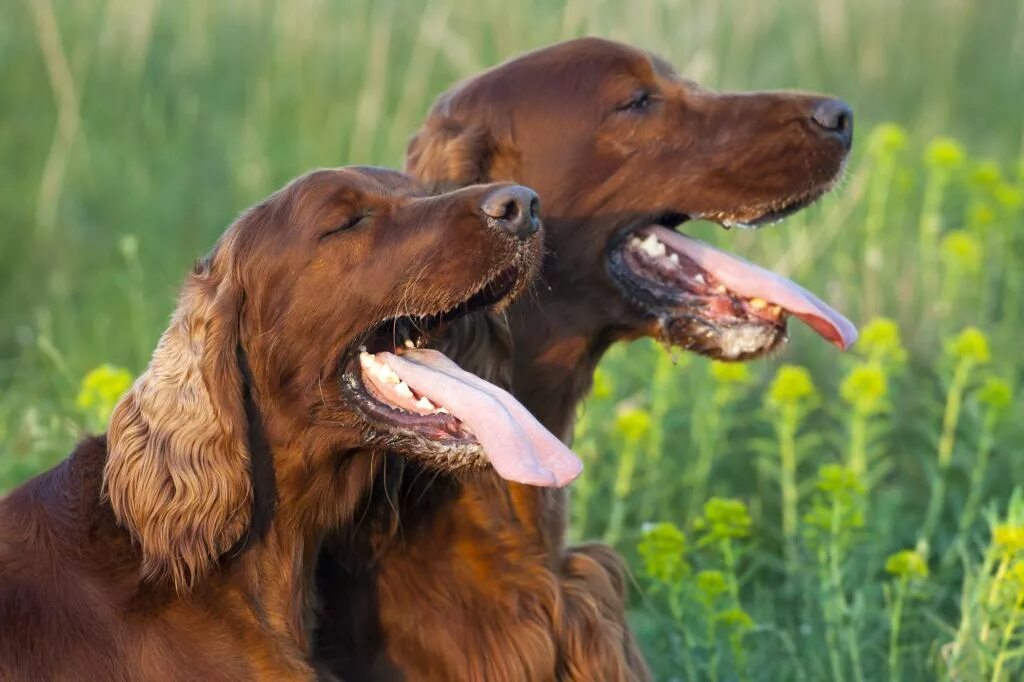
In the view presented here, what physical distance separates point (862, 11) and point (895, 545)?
4.67 m

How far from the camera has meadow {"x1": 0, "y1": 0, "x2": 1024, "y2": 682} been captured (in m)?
3.90

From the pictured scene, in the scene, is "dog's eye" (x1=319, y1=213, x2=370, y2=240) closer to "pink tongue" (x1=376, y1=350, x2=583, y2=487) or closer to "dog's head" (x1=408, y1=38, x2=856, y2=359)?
"pink tongue" (x1=376, y1=350, x2=583, y2=487)

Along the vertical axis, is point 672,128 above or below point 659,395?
above

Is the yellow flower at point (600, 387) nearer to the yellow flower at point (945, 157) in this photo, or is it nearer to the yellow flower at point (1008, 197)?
the yellow flower at point (945, 157)

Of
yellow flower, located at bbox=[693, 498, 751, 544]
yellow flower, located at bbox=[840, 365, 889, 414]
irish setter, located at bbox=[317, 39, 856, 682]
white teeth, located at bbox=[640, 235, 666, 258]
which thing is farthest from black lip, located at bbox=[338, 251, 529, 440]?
yellow flower, located at bbox=[840, 365, 889, 414]

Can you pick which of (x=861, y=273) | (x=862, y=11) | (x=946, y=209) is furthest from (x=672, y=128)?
(x=862, y=11)

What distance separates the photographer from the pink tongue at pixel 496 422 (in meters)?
2.97

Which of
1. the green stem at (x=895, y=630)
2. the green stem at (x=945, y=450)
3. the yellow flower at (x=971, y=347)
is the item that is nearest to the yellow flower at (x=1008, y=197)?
the green stem at (x=945, y=450)

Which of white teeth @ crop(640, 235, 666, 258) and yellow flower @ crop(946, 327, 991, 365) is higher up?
white teeth @ crop(640, 235, 666, 258)

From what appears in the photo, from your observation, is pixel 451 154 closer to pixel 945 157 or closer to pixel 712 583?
pixel 712 583

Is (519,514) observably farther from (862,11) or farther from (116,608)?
(862,11)

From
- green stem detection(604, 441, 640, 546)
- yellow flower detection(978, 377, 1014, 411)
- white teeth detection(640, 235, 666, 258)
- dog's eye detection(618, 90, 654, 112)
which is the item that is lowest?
green stem detection(604, 441, 640, 546)

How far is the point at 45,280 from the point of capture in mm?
6359

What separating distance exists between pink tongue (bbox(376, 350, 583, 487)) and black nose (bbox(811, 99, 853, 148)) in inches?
40.9
